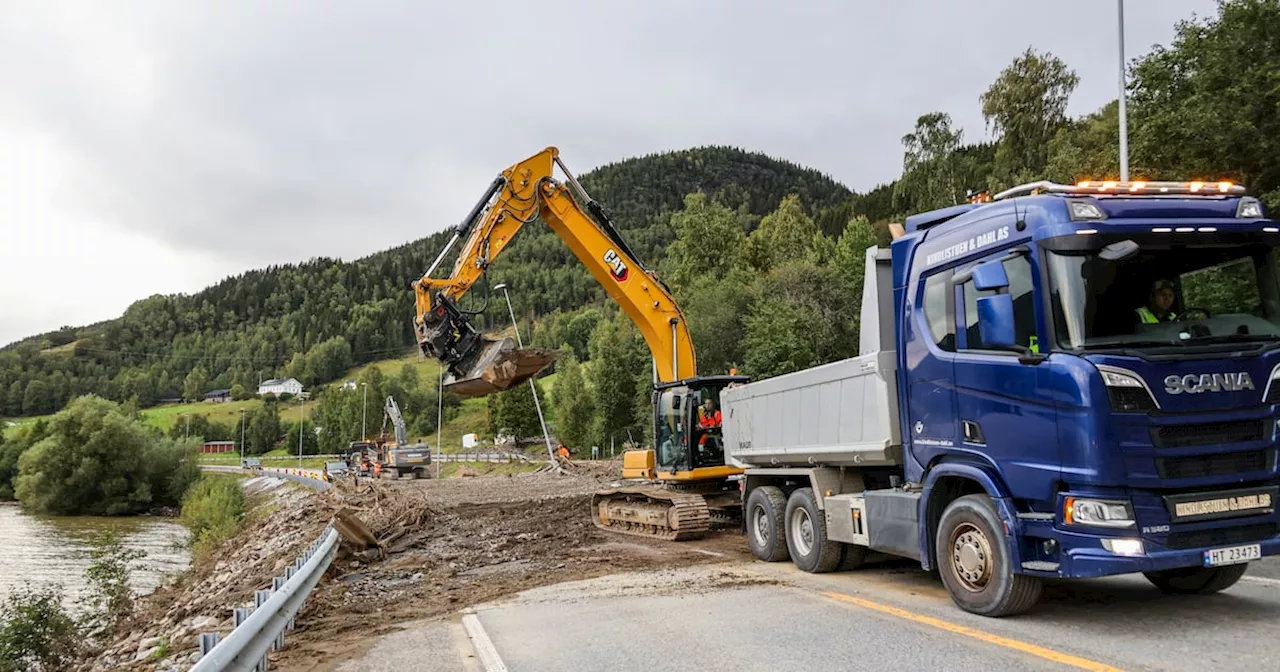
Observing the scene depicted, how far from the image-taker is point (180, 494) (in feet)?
215

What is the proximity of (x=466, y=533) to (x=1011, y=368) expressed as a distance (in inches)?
513

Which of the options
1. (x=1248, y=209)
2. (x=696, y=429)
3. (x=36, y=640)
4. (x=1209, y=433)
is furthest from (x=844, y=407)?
(x=36, y=640)

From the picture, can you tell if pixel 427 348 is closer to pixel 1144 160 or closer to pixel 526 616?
pixel 526 616

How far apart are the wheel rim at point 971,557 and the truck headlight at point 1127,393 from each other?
1.58m

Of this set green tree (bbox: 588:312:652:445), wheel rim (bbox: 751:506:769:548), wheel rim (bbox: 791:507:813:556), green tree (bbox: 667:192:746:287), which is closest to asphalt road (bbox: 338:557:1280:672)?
wheel rim (bbox: 791:507:813:556)

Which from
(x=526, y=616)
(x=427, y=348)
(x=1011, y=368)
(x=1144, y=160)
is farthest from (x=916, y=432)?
(x=1144, y=160)

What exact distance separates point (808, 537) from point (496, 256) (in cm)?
857

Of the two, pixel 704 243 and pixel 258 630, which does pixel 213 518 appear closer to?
pixel 704 243

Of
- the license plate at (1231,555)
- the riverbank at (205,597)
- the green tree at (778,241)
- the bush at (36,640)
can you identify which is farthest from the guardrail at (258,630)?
the green tree at (778,241)

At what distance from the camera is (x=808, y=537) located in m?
10.4

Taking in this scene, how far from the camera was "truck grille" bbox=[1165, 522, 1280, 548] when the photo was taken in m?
6.20

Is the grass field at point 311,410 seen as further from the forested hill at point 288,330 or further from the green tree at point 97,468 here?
the green tree at point 97,468

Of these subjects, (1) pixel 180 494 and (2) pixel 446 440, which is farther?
(2) pixel 446 440

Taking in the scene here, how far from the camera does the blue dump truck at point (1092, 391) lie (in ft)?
20.2
